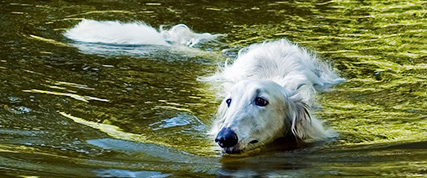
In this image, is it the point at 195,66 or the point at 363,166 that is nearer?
the point at 363,166

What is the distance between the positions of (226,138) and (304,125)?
3.63 ft

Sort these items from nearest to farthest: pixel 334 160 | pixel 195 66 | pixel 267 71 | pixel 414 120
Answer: pixel 334 160, pixel 414 120, pixel 267 71, pixel 195 66

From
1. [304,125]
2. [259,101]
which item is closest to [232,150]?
[259,101]

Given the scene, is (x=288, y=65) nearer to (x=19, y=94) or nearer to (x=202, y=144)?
(x=202, y=144)

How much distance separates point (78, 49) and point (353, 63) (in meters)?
3.26

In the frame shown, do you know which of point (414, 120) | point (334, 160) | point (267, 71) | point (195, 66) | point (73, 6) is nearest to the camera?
point (334, 160)

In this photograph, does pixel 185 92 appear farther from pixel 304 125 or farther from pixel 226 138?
pixel 226 138

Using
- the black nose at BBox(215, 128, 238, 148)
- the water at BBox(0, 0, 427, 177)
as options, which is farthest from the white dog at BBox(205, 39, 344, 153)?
the water at BBox(0, 0, 427, 177)

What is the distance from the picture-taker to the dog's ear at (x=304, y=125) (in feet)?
19.7

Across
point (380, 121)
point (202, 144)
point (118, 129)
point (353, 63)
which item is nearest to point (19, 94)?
point (118, 129)

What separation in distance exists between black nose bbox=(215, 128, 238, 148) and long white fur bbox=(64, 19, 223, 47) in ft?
14.9

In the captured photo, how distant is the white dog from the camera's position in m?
5.42

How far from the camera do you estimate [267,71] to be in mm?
7527

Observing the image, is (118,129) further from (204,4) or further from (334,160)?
(204,4)
